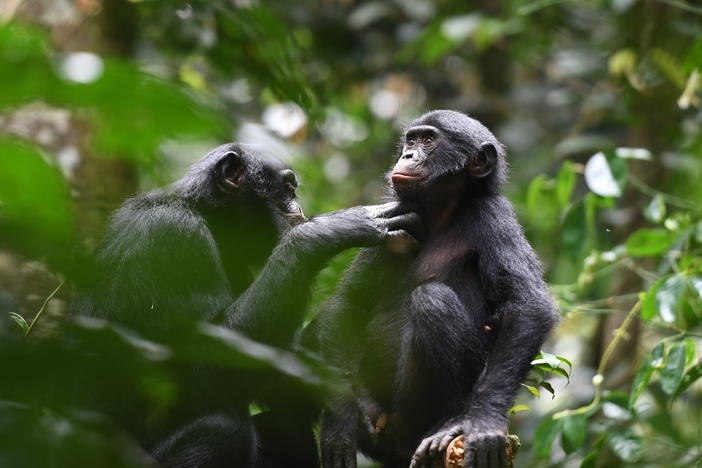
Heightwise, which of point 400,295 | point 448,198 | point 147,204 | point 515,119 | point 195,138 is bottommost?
point 515,119

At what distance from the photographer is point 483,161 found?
4934 millimetres

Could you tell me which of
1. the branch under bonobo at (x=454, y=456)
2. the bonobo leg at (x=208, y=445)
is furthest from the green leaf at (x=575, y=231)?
the bonobo leg at (x=208, y=445)

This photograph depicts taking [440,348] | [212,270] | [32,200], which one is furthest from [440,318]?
[32,200]

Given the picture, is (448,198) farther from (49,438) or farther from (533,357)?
(49,438)

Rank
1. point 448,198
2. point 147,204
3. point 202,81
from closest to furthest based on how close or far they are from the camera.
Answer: point 147,204
point 448,198
point 202,81

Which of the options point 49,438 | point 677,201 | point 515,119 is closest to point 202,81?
point 515,119

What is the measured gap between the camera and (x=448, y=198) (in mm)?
4934

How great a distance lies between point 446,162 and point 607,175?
1.47 m

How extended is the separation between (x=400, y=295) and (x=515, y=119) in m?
6.44

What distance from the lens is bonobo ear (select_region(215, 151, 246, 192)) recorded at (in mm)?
4820

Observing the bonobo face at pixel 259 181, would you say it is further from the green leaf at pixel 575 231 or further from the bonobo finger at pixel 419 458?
A: the green leaf at pixel 575 231

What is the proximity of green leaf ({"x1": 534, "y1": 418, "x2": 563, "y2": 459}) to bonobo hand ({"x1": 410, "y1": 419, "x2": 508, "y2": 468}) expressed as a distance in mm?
1437

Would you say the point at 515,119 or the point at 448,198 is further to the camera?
the point at 515,119

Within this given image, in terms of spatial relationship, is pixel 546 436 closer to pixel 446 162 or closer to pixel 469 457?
pixel 469 457
